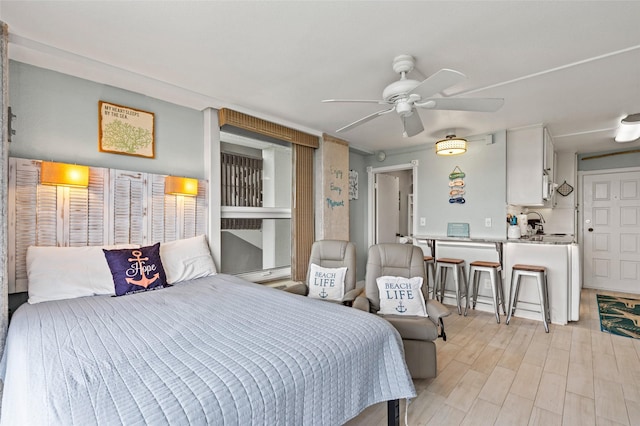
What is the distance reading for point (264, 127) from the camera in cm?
360

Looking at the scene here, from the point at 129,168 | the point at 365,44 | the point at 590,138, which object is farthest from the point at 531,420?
the point at 590,138

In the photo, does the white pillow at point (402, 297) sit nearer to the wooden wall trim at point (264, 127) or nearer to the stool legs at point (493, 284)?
the stool legs at point (493, 284)

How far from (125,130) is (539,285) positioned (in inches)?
184

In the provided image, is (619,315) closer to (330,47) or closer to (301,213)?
(301,213)

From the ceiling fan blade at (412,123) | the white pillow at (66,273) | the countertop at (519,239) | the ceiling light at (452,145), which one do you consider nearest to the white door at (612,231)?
the countertop at (519,239)

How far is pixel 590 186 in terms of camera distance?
5422 mm

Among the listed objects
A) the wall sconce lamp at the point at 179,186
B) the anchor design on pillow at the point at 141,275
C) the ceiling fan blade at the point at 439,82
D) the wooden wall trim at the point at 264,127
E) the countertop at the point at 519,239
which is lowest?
the anchor design on pillow at the point at 141,275

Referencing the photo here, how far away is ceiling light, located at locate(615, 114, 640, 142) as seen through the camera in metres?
3.39

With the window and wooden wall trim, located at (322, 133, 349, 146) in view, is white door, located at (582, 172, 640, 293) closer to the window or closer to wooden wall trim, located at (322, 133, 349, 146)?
wooden wall trim, located at (322, 133, 349, 146)

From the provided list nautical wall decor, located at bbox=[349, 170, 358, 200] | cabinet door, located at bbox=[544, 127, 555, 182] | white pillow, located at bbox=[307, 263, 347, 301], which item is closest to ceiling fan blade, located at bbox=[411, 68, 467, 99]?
white pillow, located at bbox=[307, 263, 347, 301]

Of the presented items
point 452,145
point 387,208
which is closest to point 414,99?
point 452,145

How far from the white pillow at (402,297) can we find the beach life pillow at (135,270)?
185cm

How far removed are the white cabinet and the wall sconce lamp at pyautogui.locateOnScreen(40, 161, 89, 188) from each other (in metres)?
4.78

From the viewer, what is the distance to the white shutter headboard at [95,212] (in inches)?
84.6
